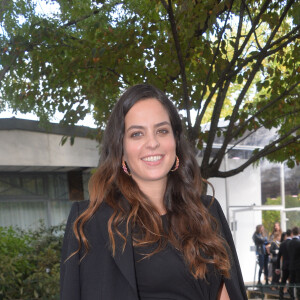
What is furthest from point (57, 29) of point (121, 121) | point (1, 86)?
point (121, 121)

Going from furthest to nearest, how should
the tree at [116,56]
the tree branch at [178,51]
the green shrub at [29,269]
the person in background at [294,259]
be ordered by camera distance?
the person in background at [294,259], the green shrub at [29,269], the tree at [116,56], the tree branch at [178,51]

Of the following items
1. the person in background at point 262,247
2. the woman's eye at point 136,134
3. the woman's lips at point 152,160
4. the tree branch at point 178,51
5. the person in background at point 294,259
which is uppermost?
the tree branch at point 178,51

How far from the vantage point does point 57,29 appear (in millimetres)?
5586

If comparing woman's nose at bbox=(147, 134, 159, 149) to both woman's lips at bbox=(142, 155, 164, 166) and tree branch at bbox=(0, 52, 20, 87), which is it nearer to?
woman's lips at bbox=(142, 155, 164, 166)

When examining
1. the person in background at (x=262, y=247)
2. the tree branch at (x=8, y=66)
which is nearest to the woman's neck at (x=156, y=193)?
the tree branch at (x=8, y=66)

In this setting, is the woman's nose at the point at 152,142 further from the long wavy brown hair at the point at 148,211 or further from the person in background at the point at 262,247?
the person in background at the point at 262,247

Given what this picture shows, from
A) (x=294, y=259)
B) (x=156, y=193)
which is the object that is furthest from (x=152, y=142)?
(x=294, y=259)

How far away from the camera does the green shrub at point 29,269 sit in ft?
20.0

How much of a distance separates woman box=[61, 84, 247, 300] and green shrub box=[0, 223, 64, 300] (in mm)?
3899

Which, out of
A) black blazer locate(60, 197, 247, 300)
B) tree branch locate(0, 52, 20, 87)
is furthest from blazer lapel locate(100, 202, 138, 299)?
tree branch locate(0, 52, 20, 87)

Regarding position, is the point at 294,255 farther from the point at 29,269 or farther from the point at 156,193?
the point at 156,193

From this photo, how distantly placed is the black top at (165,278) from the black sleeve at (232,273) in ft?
0.44

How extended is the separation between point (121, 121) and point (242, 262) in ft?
50.9

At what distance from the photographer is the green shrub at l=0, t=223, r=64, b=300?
608cm
